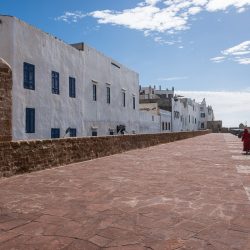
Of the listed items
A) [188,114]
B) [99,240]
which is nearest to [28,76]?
[99,240]

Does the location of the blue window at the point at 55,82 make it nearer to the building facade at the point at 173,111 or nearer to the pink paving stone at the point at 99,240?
the pink paving stone at the point at 99,240

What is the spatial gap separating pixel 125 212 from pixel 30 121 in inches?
498

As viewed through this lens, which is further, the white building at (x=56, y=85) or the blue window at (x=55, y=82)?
the blue window at (x=55, y=82)

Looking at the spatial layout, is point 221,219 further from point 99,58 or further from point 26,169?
point 99,58

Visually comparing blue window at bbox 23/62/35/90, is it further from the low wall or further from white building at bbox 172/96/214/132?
white building at bbox 172/96/214/132

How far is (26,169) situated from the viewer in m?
8.37

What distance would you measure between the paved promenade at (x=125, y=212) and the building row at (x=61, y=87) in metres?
3.22

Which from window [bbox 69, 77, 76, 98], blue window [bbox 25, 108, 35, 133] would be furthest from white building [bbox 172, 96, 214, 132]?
blue window [bbox 25, 108, 35, 133]

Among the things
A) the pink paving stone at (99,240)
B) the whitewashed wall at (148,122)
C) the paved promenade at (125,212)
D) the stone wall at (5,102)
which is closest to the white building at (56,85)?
the stone wall at (5,102)

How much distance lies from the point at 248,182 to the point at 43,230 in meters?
4.76

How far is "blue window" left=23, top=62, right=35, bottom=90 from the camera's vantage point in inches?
622

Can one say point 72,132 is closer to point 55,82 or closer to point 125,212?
point 55,82

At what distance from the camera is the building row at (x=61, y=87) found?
1520 cm

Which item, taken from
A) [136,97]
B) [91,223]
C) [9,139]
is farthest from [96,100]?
[91,223]
